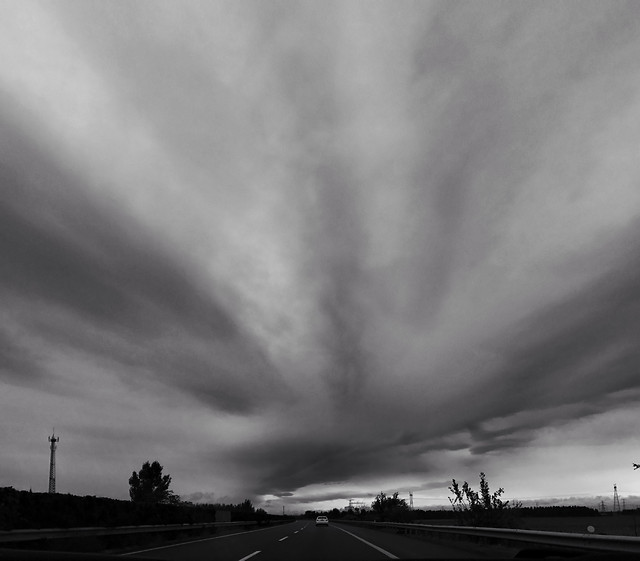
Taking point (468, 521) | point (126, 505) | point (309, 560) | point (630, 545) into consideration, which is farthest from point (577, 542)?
point (126, 505)

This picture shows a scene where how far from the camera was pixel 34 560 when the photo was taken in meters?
3.05

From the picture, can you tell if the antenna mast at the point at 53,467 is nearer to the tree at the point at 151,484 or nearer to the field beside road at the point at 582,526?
the tree at the point at 151,484

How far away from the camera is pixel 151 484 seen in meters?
138

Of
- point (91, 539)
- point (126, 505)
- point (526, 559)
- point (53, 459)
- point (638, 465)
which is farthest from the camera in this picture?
point (53, 459)

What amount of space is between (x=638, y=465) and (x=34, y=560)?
19.7m

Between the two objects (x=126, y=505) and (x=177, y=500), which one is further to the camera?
(x=177, y=500)

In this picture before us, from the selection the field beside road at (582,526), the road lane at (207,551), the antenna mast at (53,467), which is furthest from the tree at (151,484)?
the road lane at (207,551)

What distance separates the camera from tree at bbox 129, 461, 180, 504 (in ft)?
447

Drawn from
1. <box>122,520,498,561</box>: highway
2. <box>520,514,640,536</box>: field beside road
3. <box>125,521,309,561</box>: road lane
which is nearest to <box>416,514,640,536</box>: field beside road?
<box>520,514,640,536</box>: field beside road

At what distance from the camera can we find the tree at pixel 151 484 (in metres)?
136

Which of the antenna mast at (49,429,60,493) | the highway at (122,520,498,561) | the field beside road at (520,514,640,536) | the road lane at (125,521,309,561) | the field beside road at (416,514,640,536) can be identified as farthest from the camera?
the antenna mast at (49,429,60,493)

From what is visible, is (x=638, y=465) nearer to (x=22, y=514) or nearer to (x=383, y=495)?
(x=22, y=514)

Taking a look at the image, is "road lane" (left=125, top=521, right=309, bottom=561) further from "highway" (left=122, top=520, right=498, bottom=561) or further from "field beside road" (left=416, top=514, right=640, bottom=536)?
"field beside road" (left=416, top=514, right=640, bottom=536)

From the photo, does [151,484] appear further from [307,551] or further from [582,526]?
[307,551]
